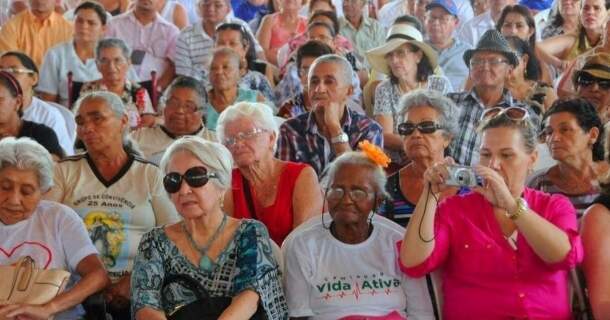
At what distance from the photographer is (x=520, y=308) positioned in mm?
3469

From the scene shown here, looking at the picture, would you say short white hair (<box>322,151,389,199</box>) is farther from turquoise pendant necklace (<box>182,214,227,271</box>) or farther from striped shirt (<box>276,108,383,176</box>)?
striped shirt (<box>276,108,383,176</box>)

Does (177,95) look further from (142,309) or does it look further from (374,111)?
(142,309)

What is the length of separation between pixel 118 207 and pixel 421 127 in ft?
4.19

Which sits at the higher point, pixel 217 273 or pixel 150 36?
pixel 150 36

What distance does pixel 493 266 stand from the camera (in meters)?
3.52

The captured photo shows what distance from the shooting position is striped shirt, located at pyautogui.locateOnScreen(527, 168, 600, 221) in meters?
4.10

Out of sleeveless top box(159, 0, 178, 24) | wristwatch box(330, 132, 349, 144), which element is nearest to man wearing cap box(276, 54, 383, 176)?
wristwatch box(330, 132, 349, 144)

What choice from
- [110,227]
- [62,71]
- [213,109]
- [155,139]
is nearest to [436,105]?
[110,227]

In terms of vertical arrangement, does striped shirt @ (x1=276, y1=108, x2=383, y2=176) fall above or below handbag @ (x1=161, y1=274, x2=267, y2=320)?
above

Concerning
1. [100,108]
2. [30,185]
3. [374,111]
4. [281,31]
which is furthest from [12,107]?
[281,31]

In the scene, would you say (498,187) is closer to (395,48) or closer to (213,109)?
(213,109)

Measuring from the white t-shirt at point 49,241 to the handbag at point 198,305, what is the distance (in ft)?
1.65

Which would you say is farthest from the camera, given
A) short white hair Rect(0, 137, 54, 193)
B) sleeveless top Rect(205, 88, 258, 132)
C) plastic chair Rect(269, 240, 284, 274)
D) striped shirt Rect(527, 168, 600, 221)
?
sleeveless top Rect(205, 88, 258, 132)

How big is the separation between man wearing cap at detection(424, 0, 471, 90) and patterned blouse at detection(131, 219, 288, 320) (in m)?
3.79
